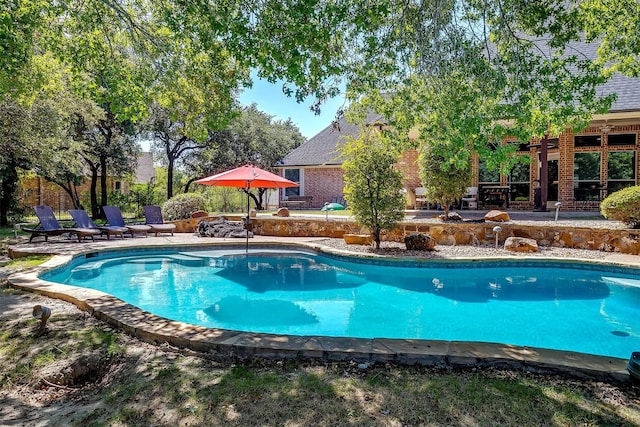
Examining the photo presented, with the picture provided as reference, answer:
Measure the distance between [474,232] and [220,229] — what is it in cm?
835

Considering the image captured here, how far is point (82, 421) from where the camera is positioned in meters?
2.47

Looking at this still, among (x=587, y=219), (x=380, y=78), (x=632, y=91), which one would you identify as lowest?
(x=587, y=219)

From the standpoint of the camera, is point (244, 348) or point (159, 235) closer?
point (244, 348)

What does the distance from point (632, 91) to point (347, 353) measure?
47.4 ft

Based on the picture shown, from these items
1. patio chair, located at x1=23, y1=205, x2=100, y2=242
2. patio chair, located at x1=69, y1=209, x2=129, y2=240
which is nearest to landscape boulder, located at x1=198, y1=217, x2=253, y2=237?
patio chair, located at x1=69, y1=209, x2=129, y2=240

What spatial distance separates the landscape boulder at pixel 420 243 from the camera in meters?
10.2

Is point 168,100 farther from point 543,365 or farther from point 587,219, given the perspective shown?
point 587,219

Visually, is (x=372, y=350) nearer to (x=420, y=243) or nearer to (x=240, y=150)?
(x=420, y=243)

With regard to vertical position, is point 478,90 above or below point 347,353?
above

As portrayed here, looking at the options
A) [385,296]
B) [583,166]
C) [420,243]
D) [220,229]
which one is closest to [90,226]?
[220,229]

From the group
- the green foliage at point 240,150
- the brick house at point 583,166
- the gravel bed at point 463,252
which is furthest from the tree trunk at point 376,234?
the green foliage at point 240,150

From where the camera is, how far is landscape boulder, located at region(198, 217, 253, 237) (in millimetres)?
13391

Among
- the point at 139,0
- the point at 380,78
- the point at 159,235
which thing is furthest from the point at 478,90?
the point at 159,235

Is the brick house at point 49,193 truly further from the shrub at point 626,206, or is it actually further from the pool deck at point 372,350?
the shrub at point 626,206
